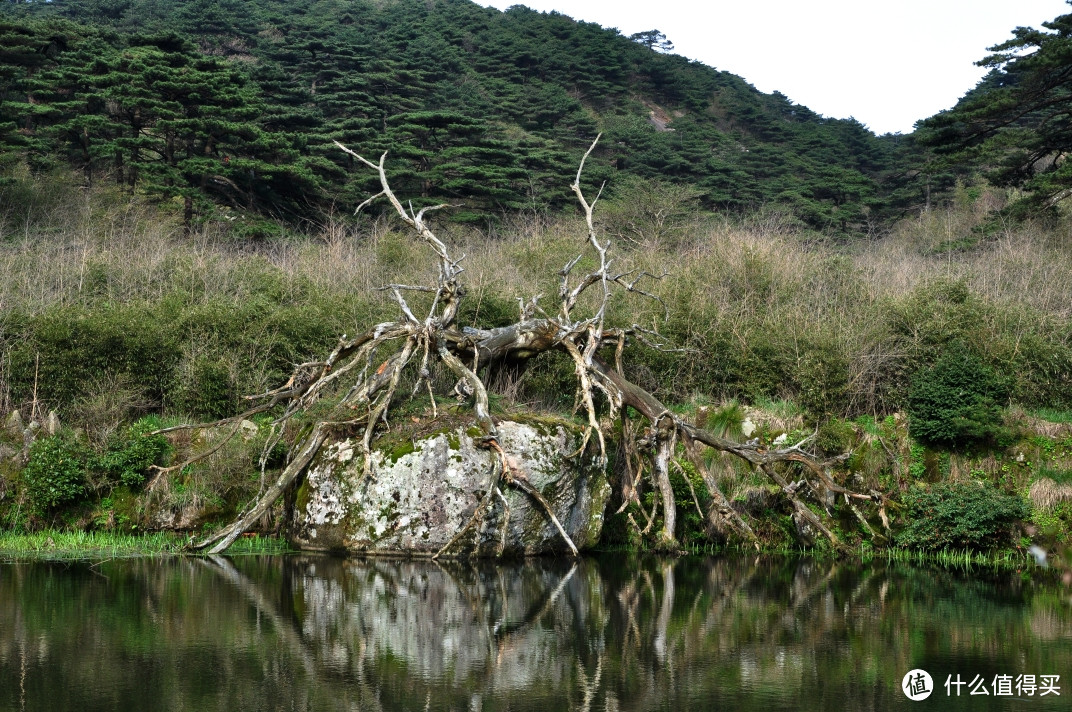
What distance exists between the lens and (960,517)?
50.6 feet

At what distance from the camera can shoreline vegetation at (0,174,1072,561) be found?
15945mm

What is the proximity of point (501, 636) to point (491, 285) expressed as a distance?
13144mm

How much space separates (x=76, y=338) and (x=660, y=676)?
13954 mm

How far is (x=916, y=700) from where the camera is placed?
7637 millimetres

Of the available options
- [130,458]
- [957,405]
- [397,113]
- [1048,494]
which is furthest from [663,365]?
[397,113]

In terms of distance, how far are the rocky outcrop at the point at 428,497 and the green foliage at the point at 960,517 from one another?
5.59 metres

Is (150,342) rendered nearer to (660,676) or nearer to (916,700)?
(660,676)

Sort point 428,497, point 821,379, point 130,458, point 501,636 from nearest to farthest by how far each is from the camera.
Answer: point 501,636 → point 428,497 → point 130,458 → point 821,379

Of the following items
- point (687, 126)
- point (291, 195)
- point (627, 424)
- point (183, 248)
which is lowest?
point (627, 424)

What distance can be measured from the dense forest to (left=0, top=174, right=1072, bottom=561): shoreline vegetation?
6cm

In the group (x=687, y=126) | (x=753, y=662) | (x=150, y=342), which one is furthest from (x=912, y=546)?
(x=687, y=126)

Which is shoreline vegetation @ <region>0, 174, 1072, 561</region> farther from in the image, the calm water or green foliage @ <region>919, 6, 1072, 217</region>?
green foliage @ <region>919, 6, 1072, 217</region>

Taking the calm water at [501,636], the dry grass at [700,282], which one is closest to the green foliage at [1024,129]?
the dry grass at [700,282]

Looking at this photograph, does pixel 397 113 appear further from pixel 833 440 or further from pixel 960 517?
pixel 960 517
